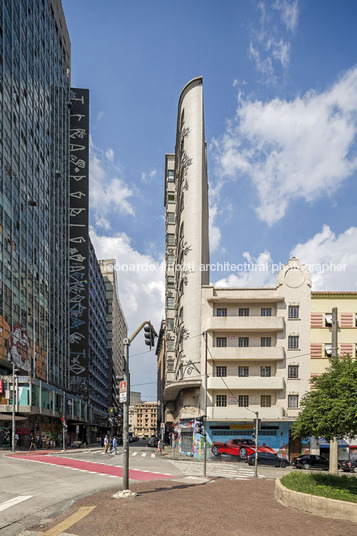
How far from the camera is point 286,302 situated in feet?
160

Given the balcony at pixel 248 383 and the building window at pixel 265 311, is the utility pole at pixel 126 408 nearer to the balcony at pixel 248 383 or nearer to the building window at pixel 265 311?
the balcony at pixel 248 383

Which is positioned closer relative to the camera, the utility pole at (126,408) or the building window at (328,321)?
the utility pole at (126,408)

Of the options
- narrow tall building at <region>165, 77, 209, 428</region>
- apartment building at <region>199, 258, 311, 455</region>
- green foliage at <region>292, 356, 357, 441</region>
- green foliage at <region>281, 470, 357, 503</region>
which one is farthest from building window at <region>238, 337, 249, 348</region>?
green foliage at <region>281, 470, 357, 503</region>

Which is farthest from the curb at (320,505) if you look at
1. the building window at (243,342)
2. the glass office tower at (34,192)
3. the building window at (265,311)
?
the glass office tower at (34,192)

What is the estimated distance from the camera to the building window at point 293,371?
1863 inches

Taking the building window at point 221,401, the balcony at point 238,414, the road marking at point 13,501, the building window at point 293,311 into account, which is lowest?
the balcony at point 238,414

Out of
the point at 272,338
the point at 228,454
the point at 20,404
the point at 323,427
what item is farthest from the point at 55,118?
the point at 323,427

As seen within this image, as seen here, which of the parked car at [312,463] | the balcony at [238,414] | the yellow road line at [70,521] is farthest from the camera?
the balcony at [238,414]

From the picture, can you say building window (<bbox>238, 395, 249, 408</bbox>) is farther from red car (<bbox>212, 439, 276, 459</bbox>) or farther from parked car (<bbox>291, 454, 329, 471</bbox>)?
parked car (<bbox>291, 454, 329, 471</bbox>)

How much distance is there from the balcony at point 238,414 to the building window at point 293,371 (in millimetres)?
3540

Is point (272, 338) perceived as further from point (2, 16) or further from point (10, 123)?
point (2, 16)

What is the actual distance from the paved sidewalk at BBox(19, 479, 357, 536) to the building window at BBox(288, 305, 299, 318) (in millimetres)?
31437

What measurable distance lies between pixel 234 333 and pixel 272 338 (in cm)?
393

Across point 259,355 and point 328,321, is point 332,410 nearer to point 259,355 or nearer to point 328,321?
point 259,355
